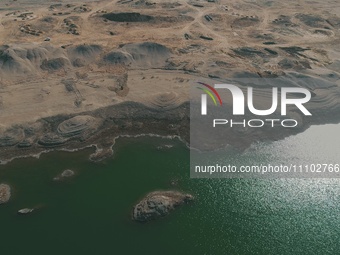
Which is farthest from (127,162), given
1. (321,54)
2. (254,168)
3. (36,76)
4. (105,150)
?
(321,54)

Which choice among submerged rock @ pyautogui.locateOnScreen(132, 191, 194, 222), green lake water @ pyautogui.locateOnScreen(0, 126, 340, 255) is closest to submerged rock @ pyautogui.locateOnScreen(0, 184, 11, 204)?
green lake water @ pyautogui.locateOnScreen(0, 126, 340, 255)

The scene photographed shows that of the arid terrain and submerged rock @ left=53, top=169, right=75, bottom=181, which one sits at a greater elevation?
the arid terrain

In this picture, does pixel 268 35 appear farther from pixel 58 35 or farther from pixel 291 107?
pixel 58 35

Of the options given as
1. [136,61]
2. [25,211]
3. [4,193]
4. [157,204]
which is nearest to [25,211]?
[25,211]

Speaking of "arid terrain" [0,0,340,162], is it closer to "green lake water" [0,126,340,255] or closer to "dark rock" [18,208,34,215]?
"green lake water" [0,126,340,255]

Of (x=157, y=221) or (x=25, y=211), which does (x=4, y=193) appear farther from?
(x=157, y=221)
